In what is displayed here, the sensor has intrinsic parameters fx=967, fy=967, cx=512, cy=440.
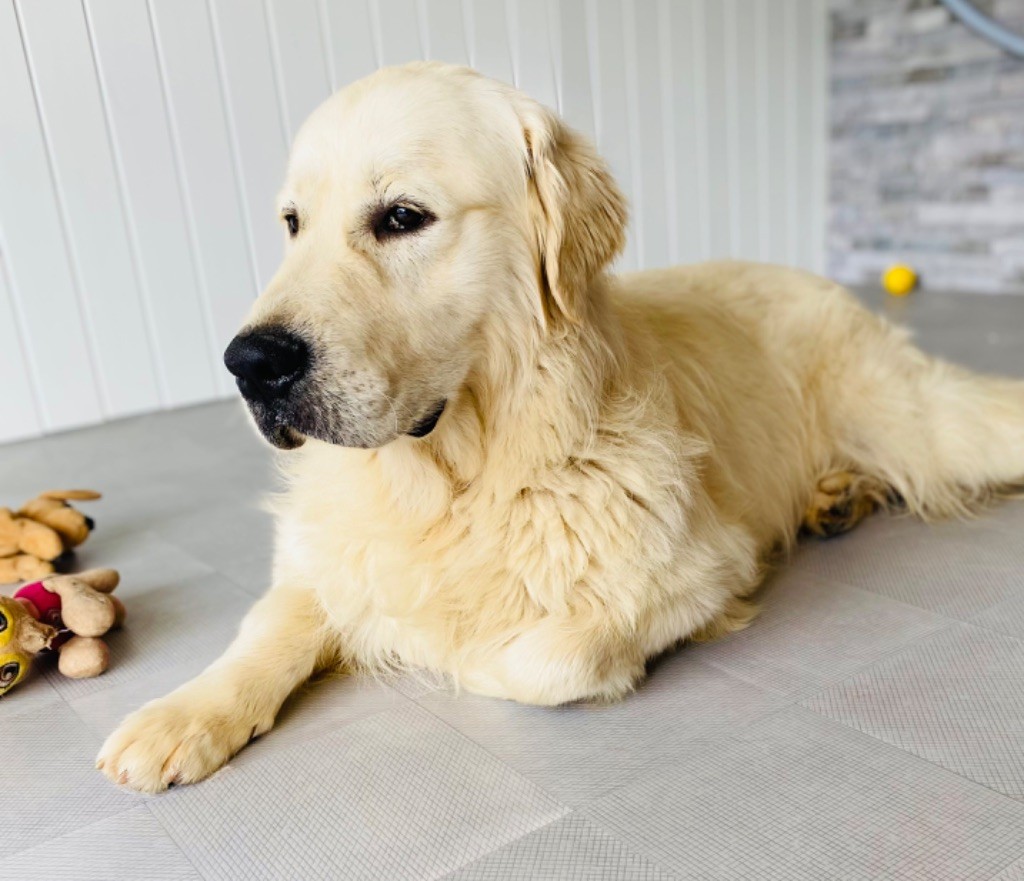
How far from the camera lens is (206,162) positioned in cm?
440

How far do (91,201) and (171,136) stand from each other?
454mm

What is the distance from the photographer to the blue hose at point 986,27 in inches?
201

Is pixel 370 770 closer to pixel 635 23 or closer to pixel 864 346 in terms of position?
pixel 864 346

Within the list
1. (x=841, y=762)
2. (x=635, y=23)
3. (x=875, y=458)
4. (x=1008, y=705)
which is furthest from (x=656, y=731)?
(x=635, y=23)

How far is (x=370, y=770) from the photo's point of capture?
1.55 meters

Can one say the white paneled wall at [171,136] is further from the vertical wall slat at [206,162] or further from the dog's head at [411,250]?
the dog's head at [411,250]

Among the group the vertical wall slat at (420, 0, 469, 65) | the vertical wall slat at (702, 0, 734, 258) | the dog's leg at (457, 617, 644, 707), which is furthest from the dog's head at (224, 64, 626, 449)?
the vertical wall slat at (702, 0, 734, 258)

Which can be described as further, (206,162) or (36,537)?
(206,162)

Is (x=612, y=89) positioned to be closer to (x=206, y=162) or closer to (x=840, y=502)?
(x=206, y=162)

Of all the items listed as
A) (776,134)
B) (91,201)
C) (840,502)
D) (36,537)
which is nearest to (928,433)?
(840,502)

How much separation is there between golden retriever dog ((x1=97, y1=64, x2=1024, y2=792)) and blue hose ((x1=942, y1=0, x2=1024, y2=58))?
4.28 m

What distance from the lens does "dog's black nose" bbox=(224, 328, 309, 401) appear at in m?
1.44

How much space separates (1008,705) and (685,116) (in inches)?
186

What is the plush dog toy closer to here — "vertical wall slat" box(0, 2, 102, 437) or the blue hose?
"vertical wall slat" box(0, 2, 102, 437)
